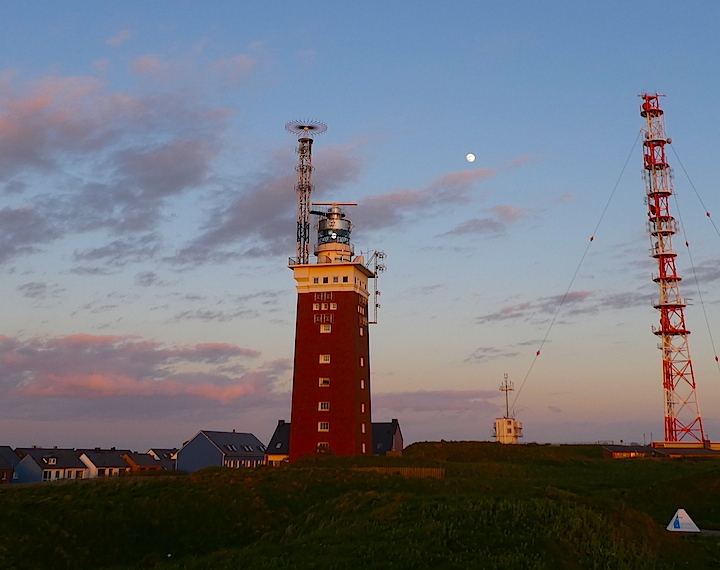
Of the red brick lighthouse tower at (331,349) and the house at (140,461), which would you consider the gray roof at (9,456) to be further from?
the red brick lighthouse tower at (331,349)

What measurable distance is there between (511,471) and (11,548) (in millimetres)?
46004

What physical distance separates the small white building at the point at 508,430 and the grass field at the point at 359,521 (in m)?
30.9

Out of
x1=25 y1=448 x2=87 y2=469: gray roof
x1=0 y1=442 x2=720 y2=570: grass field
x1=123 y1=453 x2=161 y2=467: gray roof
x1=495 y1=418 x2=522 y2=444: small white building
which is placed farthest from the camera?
x1=123 y1=453 x2=161 y2=467: gray roof

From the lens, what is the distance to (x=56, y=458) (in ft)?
385

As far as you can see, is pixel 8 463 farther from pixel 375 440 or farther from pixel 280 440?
pixel 375 440

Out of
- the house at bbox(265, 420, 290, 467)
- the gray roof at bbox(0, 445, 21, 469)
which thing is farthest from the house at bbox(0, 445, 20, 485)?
the house at bbox(265, 420, 290, 467)

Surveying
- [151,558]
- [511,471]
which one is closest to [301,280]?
[511,471]

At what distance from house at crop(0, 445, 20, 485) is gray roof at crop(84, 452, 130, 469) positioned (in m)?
10.5

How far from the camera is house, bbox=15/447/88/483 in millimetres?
113812


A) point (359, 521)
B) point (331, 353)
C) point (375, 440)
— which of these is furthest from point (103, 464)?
point (359, 521)

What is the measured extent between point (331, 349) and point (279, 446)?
3146 centimetres

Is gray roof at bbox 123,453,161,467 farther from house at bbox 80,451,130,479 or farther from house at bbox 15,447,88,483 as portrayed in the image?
house at bbox 15,447,88,483

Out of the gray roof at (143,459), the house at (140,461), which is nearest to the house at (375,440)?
the house at (140,461)

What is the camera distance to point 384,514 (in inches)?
1362
